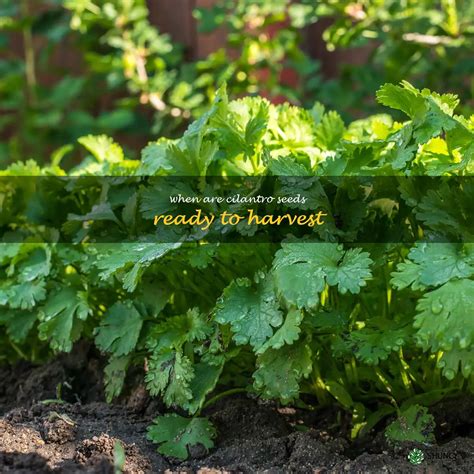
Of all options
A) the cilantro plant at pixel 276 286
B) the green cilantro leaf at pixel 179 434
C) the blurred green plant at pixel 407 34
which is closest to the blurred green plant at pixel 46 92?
the blurred green plant at pixel 407 34

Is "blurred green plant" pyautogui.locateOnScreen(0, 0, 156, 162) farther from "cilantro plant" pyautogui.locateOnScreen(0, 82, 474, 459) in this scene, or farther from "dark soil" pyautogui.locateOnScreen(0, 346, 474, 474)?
"dark soil" pyautogui.locateOnScreen(0, 346, 474, 474)

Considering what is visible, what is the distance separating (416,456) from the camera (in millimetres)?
1194

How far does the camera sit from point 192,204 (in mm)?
1367

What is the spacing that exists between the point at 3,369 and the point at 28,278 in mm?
345

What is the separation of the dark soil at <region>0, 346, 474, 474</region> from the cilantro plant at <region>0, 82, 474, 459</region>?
0.12ft

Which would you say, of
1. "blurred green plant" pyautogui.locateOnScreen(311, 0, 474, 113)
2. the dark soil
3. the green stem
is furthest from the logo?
the green stem

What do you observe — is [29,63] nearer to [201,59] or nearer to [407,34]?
[201,59]

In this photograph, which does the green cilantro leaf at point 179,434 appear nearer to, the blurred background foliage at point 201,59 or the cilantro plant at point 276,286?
the cilantro plant at point 276,286

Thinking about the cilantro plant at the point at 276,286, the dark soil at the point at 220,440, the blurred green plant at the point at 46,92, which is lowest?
the blurred green plant at the point at 46,92

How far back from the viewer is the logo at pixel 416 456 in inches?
46.6

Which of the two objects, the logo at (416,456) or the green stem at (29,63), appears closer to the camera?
the logo at (416,456)

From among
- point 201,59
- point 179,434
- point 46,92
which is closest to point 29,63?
point 46,92

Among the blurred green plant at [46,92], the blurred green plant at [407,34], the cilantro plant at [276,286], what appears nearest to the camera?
the cilantro plant at [276,286]

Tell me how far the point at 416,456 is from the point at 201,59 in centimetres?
240
